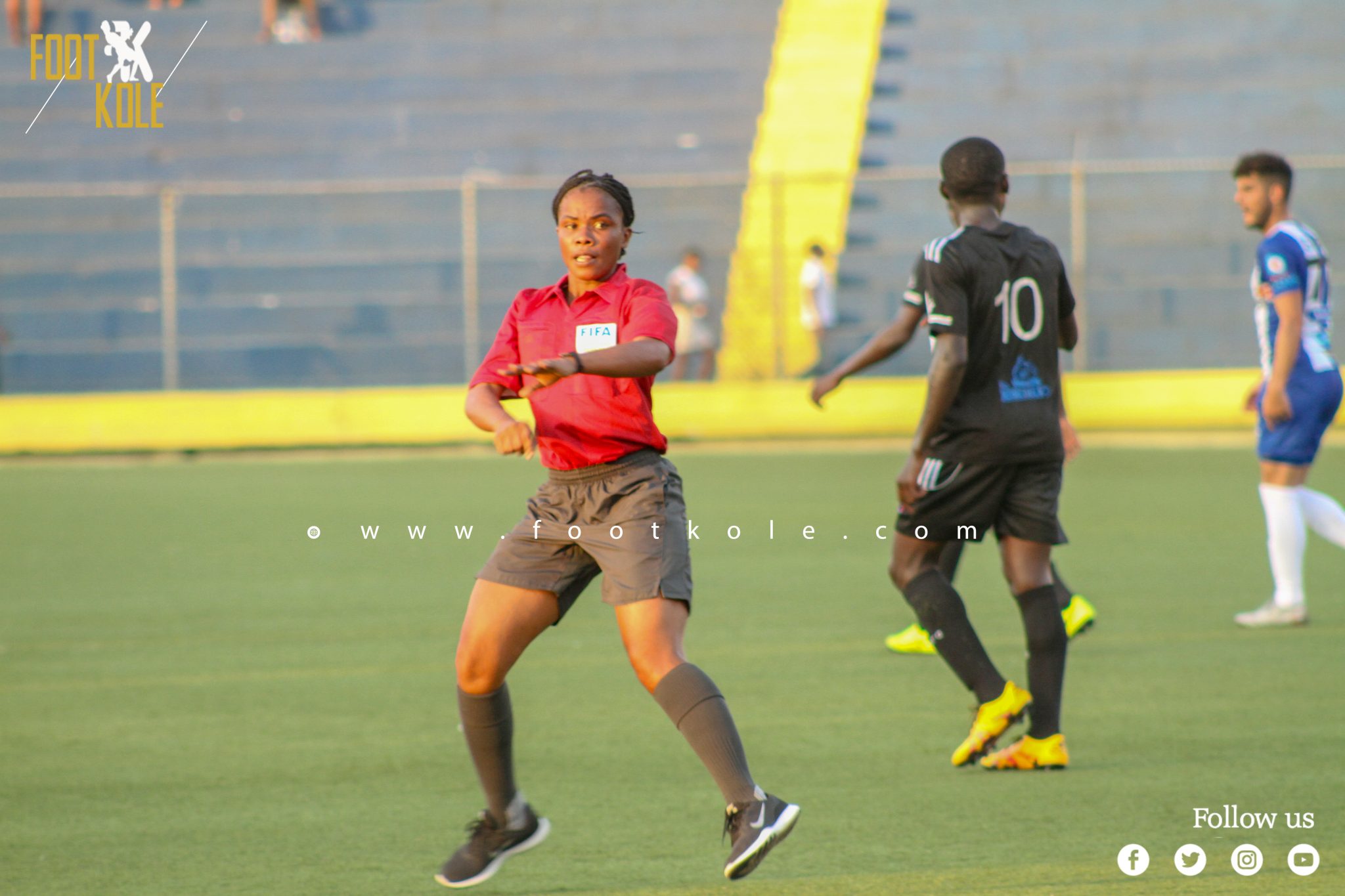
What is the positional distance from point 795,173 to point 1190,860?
20.0m

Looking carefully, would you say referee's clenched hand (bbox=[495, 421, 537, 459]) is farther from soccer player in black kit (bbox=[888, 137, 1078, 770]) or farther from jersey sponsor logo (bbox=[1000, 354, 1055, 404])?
jersey sponsor logo (bbox=[1000, 354, 1055, 404])

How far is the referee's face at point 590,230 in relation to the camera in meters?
4.11

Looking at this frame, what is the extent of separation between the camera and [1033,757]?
5211mm

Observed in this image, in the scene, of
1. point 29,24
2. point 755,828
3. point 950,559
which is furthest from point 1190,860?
point 29,24

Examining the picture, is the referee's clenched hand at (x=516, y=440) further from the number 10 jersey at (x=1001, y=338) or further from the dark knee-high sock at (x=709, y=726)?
the number 10 jersey at (x=1001, y=338)

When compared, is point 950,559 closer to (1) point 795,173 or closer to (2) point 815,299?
(2) point 815,299

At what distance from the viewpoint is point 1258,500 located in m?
12.2

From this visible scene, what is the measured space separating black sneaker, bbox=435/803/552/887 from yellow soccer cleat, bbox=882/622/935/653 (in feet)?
10.2

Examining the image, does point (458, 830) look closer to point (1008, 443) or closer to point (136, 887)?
point (136, 887)

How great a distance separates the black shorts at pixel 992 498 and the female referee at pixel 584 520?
1.41 m

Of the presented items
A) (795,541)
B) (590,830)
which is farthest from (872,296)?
(590,830)

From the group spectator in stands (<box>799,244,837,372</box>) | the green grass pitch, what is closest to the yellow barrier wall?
spectator in stands (<box>799,244,837,372</box>)

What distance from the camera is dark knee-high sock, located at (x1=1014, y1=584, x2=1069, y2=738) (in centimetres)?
525

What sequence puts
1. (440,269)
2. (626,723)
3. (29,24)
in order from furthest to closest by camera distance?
(29,24) → (440,269) → (626,723)
